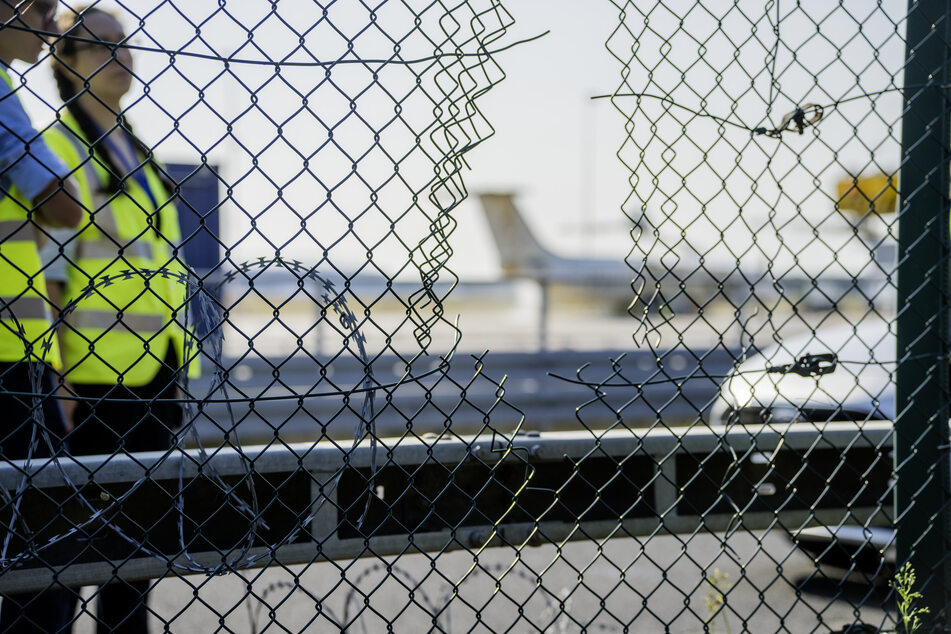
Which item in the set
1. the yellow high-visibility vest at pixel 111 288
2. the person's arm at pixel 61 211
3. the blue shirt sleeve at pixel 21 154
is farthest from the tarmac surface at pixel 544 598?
the blue shirt sleeve at pixel 21 154

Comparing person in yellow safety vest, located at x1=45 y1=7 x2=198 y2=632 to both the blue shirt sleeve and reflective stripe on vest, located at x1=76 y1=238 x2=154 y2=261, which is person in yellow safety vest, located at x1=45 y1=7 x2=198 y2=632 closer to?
reflective stripe on vest, located at x1=76 y1=238 x2=154 y2=261

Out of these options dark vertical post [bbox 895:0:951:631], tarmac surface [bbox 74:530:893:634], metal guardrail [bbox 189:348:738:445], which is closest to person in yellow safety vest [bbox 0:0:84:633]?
tarmac surface [bbox 74:530:893:634]

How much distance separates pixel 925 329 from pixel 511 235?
3361 cm

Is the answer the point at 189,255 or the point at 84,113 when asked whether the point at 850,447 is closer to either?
the point at 84,113

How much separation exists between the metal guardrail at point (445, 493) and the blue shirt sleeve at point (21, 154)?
72cm

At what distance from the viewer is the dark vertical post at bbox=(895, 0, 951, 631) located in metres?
2.59

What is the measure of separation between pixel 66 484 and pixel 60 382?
240mm

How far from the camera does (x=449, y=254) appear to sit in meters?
2.14

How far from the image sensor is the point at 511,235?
118ft

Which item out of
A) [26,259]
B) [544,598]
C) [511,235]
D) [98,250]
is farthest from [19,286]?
[511,235]

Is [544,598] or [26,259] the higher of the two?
[26,259]

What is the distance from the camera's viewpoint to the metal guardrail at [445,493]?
77.7 inches

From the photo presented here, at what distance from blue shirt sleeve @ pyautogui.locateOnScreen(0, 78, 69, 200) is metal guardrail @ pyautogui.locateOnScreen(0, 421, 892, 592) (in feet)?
2.36

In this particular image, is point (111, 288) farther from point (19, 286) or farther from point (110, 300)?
point (19, 286)
